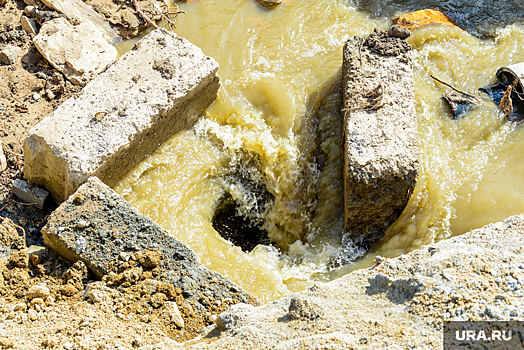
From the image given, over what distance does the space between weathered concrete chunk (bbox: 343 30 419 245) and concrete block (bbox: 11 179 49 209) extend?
2.74m

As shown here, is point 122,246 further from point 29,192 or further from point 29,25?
point 29,25

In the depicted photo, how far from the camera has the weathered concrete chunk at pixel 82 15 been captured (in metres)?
4.43

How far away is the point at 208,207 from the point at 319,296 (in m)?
1.82

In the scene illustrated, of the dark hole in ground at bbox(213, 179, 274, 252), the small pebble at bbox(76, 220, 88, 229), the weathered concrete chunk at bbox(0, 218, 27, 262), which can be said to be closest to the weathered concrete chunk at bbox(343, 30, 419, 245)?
the dark hole in ground at bbox(213, 179, 274, 252)

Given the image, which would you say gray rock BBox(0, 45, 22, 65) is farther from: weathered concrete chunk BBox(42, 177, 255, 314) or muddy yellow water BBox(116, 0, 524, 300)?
weathered concrete chunk BBox(42, 177, 255, 314)

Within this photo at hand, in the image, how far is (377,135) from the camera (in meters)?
3.47

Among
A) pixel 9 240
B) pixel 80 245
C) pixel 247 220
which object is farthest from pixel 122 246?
pixel 247 220

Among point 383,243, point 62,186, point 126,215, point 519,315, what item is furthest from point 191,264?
point 519,315

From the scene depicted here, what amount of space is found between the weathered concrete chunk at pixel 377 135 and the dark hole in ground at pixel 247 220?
95cm

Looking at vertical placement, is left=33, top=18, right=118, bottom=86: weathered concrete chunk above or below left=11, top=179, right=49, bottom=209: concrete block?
above

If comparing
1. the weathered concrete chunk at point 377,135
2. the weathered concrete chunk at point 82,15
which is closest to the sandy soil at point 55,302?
the weathered concrete chunk at point 82,15

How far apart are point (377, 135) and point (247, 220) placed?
64.1 inches

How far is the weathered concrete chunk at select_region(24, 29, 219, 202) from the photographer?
331cm

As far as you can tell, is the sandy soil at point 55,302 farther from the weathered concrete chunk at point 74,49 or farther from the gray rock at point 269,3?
the gray rock at point 269,3
